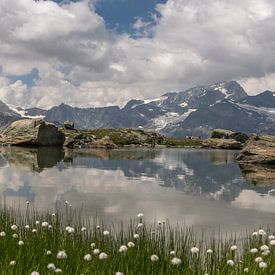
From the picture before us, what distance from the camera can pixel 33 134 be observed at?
105m

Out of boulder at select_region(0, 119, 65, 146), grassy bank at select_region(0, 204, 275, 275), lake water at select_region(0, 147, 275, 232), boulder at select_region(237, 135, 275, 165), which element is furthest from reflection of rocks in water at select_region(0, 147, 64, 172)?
grassy bank at select_region(0, 204, 275, 275)

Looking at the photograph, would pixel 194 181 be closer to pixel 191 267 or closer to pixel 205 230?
pixel 205 230

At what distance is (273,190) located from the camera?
39656mm

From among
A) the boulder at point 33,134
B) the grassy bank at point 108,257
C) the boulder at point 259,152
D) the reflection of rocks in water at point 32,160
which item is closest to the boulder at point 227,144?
the boulder at point 33,134

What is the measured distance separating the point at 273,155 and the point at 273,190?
33778 millimetres

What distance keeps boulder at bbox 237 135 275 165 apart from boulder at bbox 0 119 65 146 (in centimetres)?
4725

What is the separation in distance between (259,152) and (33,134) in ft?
175

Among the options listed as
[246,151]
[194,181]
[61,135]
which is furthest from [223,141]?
[194,181]

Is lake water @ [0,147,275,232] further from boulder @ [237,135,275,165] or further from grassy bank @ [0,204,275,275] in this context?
boulder @ [237,135,275,165]

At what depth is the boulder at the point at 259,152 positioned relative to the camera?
238ft

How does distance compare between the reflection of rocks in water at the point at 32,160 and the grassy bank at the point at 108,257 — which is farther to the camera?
the reflection of rocks in water at the point at 32,160

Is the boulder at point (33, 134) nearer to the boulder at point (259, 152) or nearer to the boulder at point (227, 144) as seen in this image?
the boulder at point (259, 152)

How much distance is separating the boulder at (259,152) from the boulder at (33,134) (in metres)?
47.3

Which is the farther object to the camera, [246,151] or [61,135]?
[61,135]
